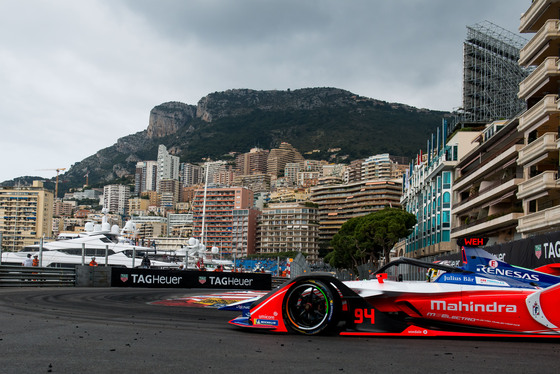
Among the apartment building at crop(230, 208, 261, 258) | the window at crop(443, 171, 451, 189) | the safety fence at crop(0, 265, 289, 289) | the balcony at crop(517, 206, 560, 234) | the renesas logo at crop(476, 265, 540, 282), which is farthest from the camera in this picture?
the apartment building at crop(230, 208, 261, 258)

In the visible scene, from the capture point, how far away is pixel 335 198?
629 feet

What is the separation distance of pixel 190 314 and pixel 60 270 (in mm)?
14252

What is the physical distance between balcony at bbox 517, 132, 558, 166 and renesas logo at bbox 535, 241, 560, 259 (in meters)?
19.5

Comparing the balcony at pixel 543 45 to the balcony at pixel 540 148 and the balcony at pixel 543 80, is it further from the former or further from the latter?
the balcony at pixel 540 148

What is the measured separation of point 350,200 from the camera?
182 m

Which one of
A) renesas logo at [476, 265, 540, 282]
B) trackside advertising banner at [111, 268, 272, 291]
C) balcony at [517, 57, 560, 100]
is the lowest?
trackside advertising banner at [111, 268, 272, 291]

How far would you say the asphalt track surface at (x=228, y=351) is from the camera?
4645mm

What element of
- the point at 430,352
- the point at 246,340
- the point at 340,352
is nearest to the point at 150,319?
the point at 246,340

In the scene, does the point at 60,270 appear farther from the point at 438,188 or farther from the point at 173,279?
the point at 438,188

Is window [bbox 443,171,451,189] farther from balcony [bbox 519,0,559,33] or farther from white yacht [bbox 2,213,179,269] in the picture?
white yacht [bbox 2,213,179,269]

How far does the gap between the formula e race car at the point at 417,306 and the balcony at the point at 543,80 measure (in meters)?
29.0

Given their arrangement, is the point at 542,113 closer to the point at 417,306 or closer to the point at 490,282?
the point at 490,282

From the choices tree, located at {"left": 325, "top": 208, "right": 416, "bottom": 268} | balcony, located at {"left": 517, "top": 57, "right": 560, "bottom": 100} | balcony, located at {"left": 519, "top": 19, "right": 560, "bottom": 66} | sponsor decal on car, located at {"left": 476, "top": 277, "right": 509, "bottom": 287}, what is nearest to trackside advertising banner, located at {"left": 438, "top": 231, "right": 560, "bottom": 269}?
sponsor decal on car, located at {"left": 476, "top": 277, "right": 509, "bottom": 287}

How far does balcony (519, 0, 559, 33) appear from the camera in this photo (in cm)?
3300
